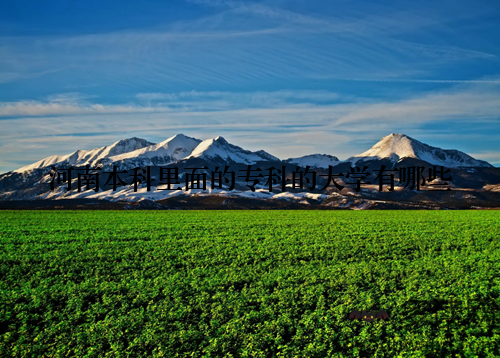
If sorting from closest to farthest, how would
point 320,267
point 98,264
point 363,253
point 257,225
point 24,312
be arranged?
point 24,312, point 320,267, point 98,264, point 363,253, point 257,225

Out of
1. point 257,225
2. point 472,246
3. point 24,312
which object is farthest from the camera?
point 257,225

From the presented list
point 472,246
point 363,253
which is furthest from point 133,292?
point 472,246

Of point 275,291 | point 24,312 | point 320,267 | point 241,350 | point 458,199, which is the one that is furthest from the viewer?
point 458,199

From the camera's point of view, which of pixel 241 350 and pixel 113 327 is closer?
pixel 241 350

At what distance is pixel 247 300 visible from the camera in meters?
15.0

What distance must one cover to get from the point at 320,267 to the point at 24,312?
12.3 meters

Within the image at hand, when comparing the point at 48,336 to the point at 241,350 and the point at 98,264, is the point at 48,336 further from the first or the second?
the point at 98,264

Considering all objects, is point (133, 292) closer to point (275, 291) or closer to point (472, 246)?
point (275, 291)

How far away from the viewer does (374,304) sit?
14812mm

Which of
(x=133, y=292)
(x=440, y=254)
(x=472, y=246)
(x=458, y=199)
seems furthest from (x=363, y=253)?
(x=458, y=199)

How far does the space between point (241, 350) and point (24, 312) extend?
7.61m

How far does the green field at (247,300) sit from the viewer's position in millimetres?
12016

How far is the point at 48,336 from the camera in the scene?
41.4 ft

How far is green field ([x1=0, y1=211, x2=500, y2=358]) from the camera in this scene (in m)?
12.0
